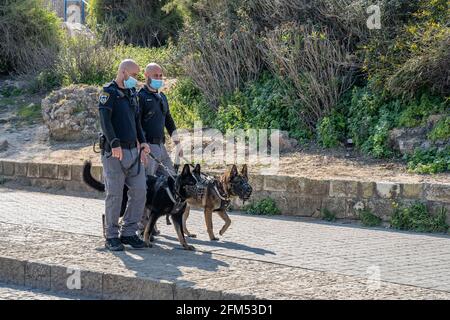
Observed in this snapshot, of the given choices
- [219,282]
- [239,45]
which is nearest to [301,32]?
[239,45]

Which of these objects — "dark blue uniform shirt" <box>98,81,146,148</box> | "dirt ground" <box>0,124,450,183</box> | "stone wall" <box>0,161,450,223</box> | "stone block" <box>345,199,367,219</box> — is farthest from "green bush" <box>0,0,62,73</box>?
"dark blue uniform shirt" <box>98,81,146,148</box>

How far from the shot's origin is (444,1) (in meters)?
14.5

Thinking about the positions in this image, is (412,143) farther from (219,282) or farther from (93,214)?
(219,282)

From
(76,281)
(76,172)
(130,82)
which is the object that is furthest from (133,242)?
(76,172)

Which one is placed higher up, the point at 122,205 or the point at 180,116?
the point at 180,116

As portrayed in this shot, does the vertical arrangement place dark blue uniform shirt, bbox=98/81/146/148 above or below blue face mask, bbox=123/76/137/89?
below

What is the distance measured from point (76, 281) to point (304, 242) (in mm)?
3080

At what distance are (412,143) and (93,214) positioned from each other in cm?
491

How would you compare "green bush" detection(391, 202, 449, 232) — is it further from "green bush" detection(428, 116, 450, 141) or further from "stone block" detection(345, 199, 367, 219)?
"green bush" detection(428, 116, 450, 141)

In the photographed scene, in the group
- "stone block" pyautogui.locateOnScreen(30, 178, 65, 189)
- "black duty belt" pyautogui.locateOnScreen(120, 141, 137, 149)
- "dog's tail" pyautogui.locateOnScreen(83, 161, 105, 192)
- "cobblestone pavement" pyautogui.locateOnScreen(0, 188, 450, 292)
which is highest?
"black duty belt" pyautogui.locateOnScreen(120, 141, 137, 149)

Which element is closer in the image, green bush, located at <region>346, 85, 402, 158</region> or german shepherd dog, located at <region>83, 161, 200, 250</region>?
german shepherd dog, located at <region>83, 161, 200, 250</region>

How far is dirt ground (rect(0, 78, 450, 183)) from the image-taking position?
13.1 m

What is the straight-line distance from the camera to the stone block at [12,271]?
9.14 meters

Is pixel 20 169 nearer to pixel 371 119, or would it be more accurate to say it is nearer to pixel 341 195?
pixel 371 119
